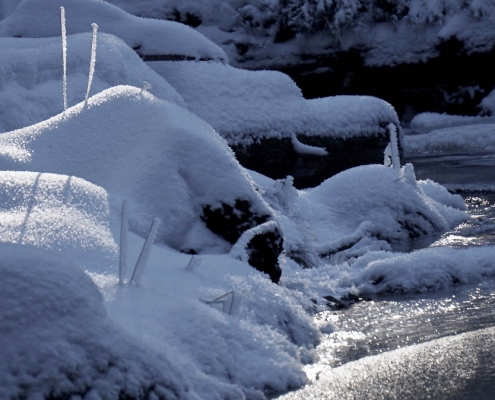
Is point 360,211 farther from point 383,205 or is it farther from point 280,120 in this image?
point 280,120

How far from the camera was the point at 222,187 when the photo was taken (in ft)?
17.0

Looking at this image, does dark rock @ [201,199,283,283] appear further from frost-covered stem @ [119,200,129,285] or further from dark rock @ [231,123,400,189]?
dark rock @ [231,123,400,189]

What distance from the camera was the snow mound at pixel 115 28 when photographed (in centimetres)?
1085

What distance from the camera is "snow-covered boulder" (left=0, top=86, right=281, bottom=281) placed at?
5078mm

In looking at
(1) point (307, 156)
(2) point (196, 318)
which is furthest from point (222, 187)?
(1) point (307, 156)

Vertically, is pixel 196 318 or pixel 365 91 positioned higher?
pixel 196 318

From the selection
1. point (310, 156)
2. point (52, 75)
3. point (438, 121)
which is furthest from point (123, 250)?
point (438, 121)

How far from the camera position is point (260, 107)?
34.8ft

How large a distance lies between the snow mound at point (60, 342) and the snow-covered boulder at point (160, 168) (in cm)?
209

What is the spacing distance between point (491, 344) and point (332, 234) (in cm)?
384

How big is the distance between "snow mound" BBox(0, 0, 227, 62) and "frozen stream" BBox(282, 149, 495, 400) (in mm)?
6313

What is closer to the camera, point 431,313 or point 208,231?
point 431,313

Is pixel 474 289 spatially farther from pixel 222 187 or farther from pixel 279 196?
pixel 279 196

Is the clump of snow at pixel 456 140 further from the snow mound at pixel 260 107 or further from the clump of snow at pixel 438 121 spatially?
the snow mound at pixel 260 107
